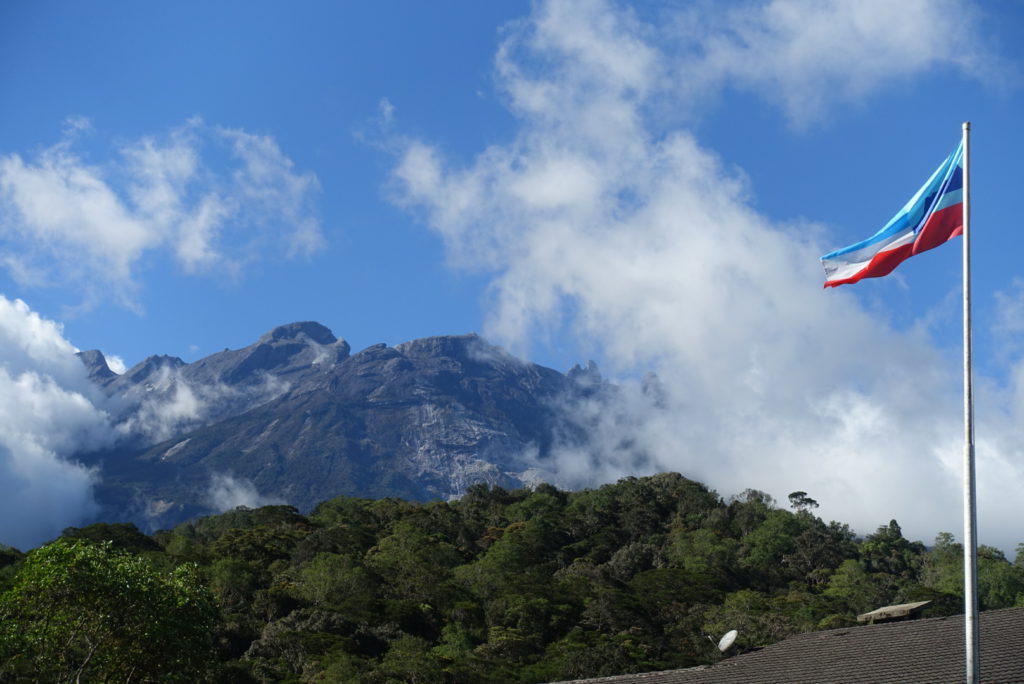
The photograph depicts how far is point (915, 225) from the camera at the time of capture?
1416cm

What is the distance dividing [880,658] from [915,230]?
31.9 ft

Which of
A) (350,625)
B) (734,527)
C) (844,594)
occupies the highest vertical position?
(734,527)

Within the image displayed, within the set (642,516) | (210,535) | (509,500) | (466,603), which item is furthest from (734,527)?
(210,535)

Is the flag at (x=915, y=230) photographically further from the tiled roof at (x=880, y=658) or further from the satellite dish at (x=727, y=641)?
the satellite dish at (x=727, y=641)

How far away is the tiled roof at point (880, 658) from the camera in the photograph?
58.7 ft

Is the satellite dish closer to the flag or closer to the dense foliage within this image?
the flag

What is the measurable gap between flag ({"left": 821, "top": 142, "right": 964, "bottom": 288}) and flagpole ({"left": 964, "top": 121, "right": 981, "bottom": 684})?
235mm

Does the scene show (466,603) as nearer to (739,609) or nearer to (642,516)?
(739,609)

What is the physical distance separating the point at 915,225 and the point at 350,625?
142 ft

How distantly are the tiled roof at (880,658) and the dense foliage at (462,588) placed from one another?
40.0 ft

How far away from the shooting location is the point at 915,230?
14.1 metres

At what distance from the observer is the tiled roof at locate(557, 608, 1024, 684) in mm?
17891

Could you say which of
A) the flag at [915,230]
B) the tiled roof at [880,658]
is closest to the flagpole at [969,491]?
the flag at [915,230]

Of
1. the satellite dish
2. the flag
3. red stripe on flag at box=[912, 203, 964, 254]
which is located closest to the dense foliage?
the satellite dish
